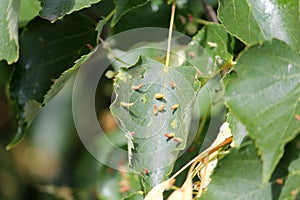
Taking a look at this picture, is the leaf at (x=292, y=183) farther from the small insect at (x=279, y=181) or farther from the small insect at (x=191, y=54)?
the small insect at (x=191, y=54)

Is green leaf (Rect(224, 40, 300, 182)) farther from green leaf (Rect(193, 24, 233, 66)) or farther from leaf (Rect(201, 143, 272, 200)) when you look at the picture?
green leaf (Rect(193, 24, 233, 66))

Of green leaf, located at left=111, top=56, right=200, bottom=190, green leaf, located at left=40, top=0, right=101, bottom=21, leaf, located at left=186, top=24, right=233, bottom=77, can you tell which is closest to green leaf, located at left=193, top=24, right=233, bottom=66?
leaf, located at left=186, top=24, right=233, bottom=77

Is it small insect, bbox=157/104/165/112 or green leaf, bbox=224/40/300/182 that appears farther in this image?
small insect, bbox=157/104/165/112

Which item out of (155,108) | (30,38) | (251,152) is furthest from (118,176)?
(251,152)

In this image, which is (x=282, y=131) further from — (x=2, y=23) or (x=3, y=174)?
(x=3, y=174)

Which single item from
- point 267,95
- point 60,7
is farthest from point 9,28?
point 267,95

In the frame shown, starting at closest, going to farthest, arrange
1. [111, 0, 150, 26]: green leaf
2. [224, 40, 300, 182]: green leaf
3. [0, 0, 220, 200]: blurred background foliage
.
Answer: [224, 40, 300, 182]: green leaf
[111, 0, 150, 26]: green leaf
[0, 0, 220, 200]: blurred background foliage

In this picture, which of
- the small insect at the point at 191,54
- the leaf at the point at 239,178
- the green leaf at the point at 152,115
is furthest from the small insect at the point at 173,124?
the small insect at the point at 191,54
